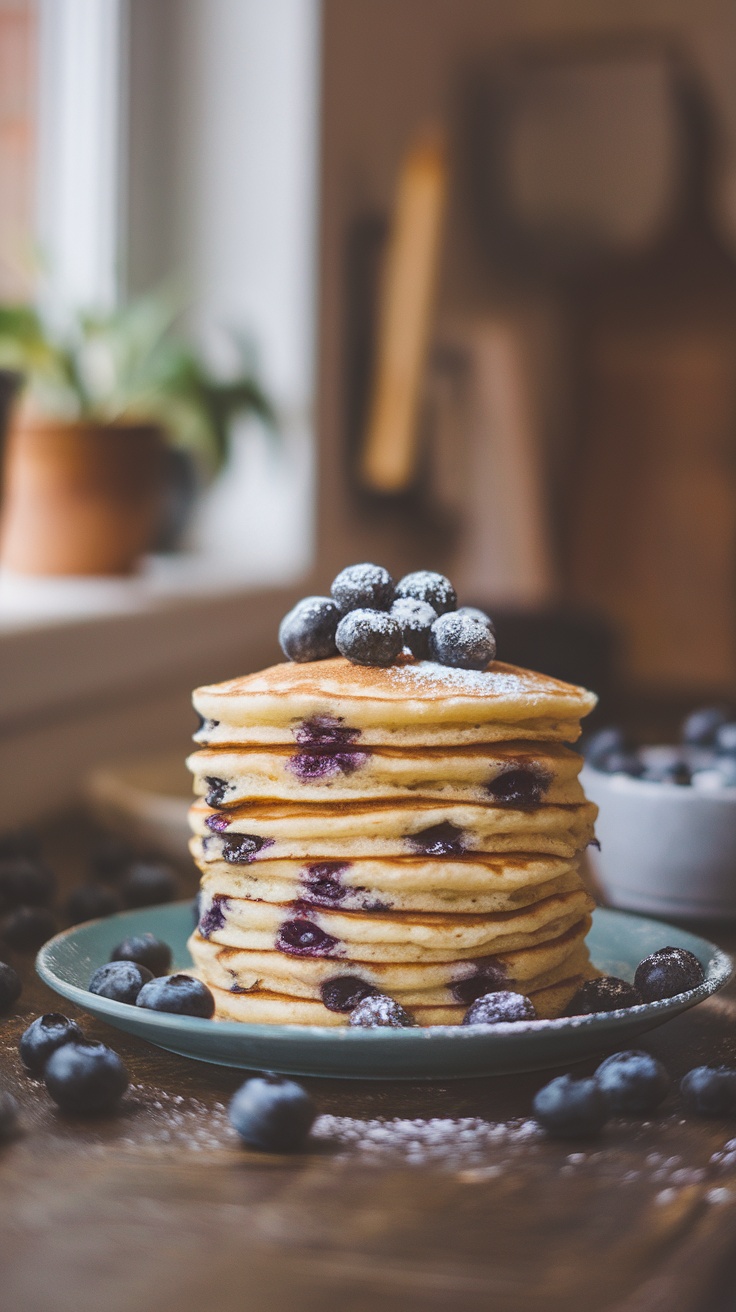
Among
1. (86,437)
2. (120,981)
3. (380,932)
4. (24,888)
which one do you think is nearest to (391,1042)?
(380,932)

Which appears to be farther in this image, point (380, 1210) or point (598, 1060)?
point (598, 1060)

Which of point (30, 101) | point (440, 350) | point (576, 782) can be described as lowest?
point (576, 782)

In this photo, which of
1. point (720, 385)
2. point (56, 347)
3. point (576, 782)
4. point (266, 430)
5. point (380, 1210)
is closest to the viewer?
point (380, 1210)

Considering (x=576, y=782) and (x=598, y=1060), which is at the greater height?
(x=576, y=782)

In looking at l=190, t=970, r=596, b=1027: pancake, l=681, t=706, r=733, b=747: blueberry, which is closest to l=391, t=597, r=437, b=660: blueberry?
l=190, t=970, r=596, b=1027: pancake

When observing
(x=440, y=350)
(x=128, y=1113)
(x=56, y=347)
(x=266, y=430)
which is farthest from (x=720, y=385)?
(x=128, y=1113)

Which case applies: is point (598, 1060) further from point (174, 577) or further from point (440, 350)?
point (440, 350)

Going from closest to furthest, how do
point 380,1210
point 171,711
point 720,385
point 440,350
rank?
1. point 380,1210
2. point 171,711
3. point 440,350
4. point 720,385
